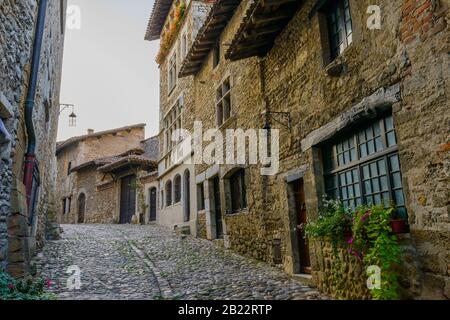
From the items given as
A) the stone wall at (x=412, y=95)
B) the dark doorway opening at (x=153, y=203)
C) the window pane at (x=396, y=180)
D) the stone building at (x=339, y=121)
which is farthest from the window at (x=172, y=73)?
the window pane at (x=396, y=180)

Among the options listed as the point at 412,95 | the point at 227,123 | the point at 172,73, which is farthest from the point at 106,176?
the point at 412,95

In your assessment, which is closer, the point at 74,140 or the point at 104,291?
the point at 104,291

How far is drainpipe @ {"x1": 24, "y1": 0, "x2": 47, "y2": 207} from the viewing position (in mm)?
5383

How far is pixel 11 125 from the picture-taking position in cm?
468

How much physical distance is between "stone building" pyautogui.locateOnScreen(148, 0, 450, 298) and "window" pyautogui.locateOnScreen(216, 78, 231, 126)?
0.16m

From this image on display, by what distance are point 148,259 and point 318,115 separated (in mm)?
5193

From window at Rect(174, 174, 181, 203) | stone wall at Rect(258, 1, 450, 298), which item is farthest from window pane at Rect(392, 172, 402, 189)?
window at Rect(174, 174, 181, 203)

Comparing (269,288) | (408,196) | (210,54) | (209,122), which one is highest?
(210,54)

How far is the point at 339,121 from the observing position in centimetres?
492

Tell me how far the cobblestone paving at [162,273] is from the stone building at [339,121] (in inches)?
20.9

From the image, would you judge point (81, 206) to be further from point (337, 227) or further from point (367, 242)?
point (367, 242)

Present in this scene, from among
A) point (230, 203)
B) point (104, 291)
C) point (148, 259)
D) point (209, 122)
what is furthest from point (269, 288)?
point (209, 122)

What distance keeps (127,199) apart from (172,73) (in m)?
8.19

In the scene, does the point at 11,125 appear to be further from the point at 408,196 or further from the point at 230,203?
the point at 230,203
